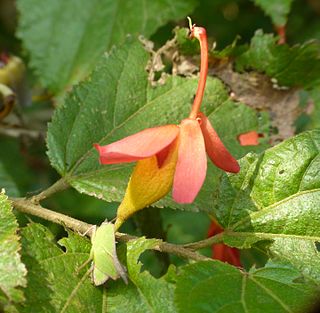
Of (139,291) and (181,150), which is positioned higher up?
(181,150)

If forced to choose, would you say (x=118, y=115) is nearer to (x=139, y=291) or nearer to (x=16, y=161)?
(x=139, y=291)

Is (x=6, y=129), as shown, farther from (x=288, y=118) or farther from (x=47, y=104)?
(x=288, y=118)

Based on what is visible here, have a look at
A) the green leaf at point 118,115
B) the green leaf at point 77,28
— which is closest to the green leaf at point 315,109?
the green leaf at point 118,115

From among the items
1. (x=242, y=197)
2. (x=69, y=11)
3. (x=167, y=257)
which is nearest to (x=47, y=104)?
(x=69, y=11)

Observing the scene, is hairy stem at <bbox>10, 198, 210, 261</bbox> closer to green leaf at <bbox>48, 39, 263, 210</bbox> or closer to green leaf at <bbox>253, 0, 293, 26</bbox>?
green leaf at <bbox>48, 39, 263, 210</bbox>

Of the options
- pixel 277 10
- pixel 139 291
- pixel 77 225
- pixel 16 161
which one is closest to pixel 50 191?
pixel 77 225

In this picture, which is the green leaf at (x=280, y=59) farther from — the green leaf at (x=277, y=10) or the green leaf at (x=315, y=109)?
the green leaf at (x=277, y=10)

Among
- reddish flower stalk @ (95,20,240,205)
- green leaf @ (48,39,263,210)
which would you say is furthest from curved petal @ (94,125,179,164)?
green leaf @ (48,39,263,210)
